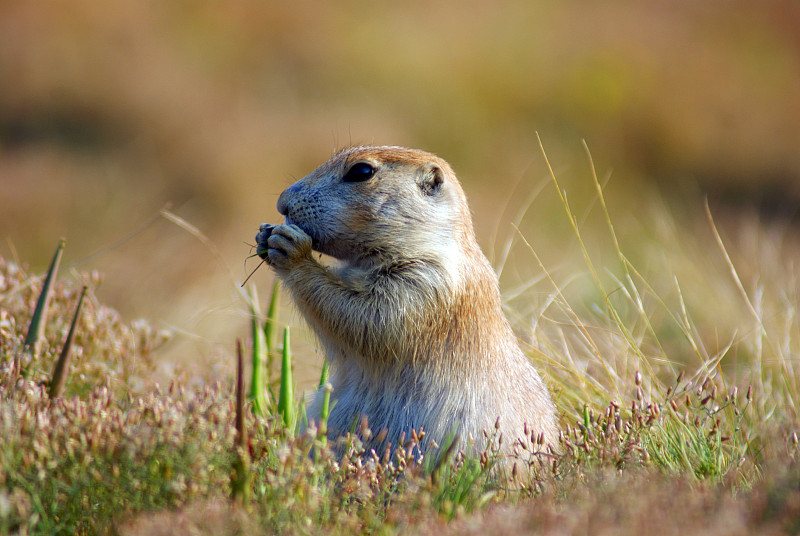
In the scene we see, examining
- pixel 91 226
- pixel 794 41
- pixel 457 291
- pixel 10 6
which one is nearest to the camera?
pixel 457 291

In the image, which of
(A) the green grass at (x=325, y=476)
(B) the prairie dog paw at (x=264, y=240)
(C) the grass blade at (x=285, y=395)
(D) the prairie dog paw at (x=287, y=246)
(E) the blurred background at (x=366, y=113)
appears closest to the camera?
(A) the green grass at (x=325, y=476)

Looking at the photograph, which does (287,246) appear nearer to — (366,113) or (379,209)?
(379,209)

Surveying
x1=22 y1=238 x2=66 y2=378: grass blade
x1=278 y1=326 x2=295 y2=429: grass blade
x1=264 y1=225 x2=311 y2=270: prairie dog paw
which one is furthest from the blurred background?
x1=278 y1=326 x2=295 y2=429: grass blade

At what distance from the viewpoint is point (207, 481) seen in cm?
228

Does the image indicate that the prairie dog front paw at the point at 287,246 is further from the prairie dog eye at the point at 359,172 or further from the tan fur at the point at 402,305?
the prairie dog eye at the point at 359,172

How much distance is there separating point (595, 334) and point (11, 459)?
158 inches

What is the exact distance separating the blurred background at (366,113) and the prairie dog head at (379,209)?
5246 millimetres

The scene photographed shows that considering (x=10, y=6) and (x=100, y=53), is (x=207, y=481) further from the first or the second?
(x=10, y=6)

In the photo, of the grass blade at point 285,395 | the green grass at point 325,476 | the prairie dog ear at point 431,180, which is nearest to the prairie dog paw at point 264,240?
the green grass at point 325,476

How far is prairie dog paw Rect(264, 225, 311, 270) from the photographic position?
3.42m

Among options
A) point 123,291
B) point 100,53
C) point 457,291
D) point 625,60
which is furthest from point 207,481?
point 625,60

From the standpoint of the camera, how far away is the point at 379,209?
347cm

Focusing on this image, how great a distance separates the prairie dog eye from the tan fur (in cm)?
2

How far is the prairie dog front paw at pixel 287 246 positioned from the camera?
342cm
